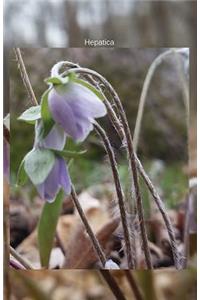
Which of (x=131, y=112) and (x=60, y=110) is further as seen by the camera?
(x=131, y=112)

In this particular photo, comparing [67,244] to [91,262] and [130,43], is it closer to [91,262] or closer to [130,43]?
[91,262]

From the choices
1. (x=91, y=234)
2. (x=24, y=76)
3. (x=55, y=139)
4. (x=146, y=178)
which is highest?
(x=24, y=76)

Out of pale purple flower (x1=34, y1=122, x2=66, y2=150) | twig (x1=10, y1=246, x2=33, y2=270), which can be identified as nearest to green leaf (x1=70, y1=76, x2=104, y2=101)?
pale purple flower (x1=34, y1=122, x2=66, y2=150)

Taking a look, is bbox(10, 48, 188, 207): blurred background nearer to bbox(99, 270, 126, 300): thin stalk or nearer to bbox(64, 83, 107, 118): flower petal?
bbox(64, 83, 107, 118): flower petal

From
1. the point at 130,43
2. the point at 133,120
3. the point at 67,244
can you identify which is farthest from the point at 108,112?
the point at 67,244

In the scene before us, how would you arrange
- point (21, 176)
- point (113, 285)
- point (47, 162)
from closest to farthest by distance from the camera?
point (47, 162), point (21, 176), point (113, 285)

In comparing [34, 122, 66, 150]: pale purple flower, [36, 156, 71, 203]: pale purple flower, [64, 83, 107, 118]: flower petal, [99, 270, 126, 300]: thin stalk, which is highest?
[64, 83, 107, 118]: flower petal

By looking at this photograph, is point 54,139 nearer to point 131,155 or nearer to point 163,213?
point 131,155

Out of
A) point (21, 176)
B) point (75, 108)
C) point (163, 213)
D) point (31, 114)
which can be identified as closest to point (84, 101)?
point (75, 108)
